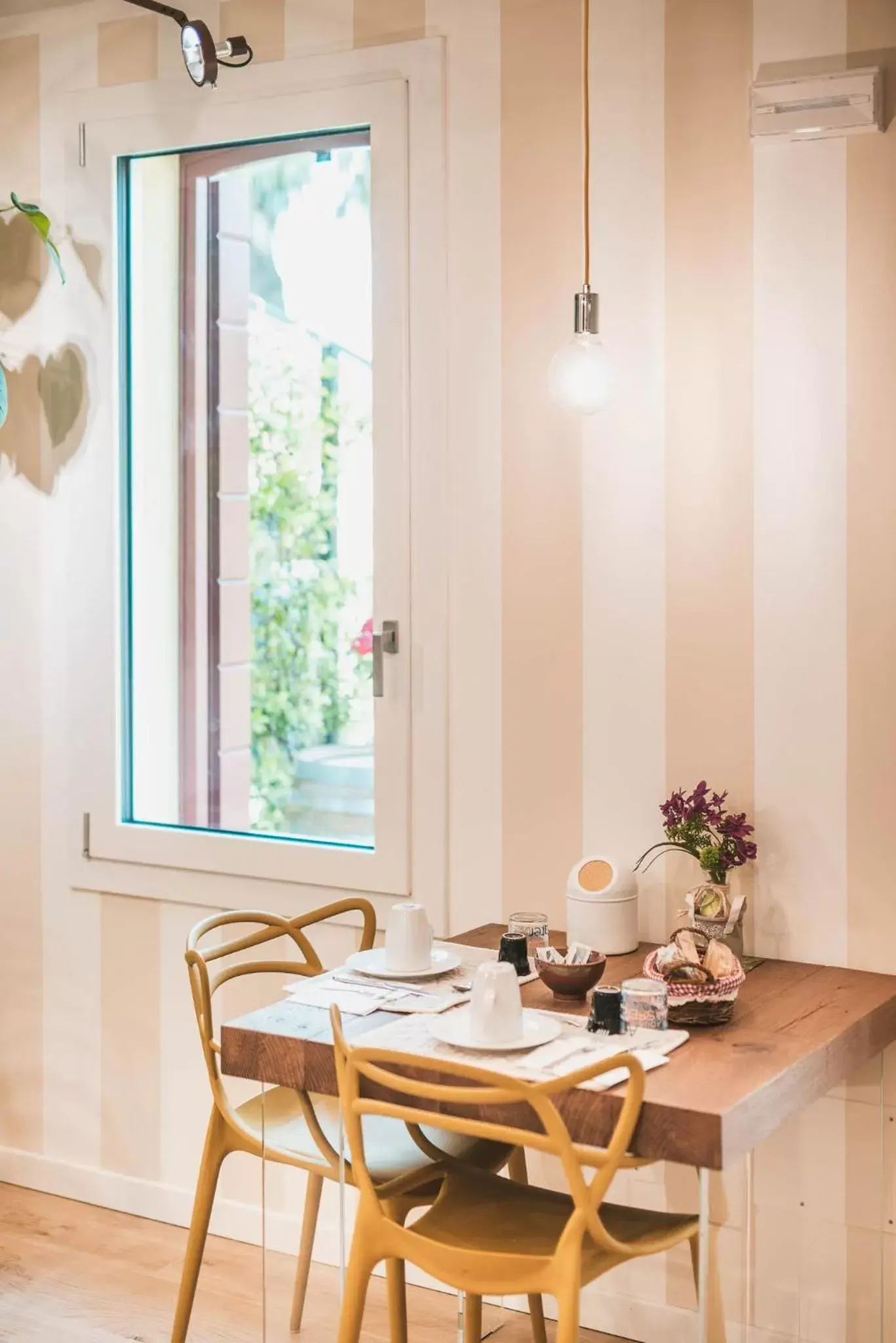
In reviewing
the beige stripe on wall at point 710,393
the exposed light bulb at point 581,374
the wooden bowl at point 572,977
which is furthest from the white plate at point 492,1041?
the exposed light bulb at point 581,374

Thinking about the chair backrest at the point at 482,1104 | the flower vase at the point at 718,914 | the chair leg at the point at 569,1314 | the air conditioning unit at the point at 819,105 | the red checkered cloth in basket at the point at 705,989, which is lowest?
the chair leg at the point at 569,1314

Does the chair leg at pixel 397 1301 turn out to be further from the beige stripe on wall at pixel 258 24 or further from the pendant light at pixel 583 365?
the beige stripe on wall at pixel 258 24

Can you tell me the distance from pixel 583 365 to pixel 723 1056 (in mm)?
1102

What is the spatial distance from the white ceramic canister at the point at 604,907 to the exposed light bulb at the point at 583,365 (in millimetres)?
781

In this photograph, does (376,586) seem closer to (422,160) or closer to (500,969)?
(422,160)

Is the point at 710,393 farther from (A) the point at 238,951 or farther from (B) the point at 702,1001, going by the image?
(A) the point at 238,951

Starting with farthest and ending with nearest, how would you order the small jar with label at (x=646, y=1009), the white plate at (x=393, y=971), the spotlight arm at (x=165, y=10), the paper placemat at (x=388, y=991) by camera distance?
the spotlight arm at (x=165, y=10), the white plate at (x=393, y=971), the paper placemat at (x=388, y=991), the small jar with label at (x=646, y=1009)

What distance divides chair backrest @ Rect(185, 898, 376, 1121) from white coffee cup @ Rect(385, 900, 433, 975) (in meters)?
0.28

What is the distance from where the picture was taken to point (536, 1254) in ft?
6.07

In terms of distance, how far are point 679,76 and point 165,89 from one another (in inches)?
45.4

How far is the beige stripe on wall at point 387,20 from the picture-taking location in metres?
2.76

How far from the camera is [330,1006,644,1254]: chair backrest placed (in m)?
1.68

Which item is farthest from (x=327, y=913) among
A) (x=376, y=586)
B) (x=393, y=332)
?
(x=393, y=332)

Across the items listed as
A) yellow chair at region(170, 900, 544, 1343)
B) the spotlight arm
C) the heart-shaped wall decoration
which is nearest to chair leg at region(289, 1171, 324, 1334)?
yellow chair at region(170, 900, 544, 1343)
